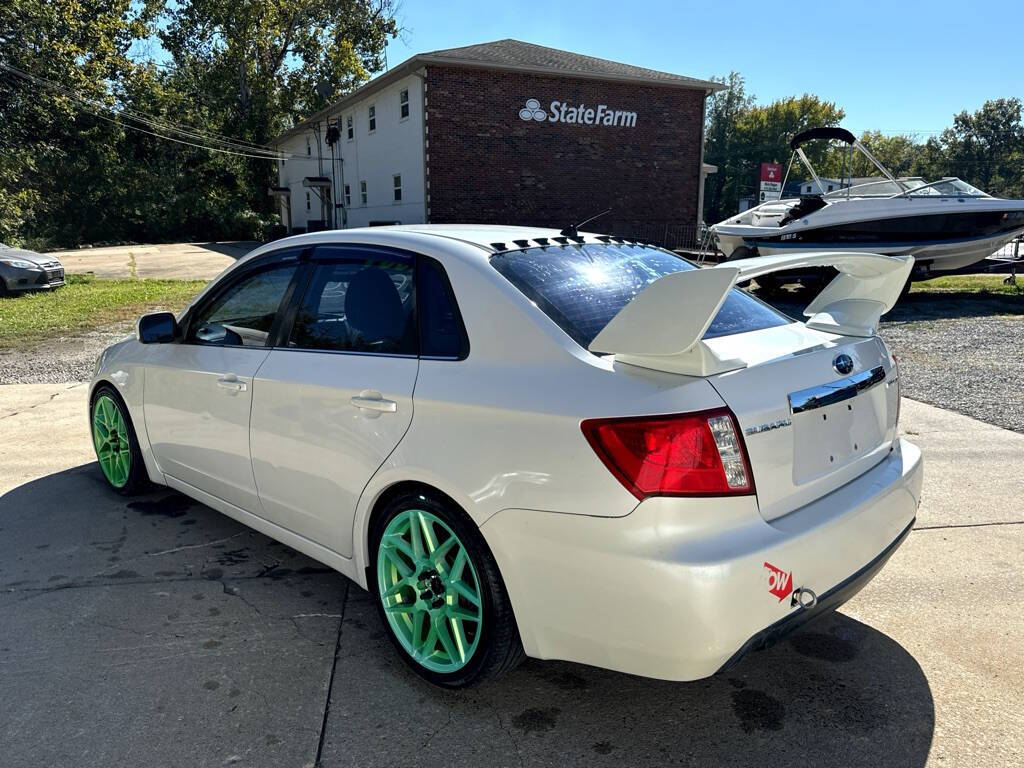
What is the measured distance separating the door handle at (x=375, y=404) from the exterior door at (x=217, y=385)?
79 cm

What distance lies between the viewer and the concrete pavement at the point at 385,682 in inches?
94.0

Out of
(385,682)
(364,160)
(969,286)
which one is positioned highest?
(364,160)

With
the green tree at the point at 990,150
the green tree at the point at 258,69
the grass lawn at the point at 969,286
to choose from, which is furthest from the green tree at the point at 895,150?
the grass lawn at the point at 969,286

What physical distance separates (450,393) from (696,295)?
0.86m

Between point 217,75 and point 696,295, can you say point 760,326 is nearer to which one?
point 696,295

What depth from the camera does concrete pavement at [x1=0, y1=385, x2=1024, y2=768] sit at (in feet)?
7.84

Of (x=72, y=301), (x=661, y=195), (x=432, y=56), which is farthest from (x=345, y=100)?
(x=72, y=301)

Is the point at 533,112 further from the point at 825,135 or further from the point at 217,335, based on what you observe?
the point at 217,335

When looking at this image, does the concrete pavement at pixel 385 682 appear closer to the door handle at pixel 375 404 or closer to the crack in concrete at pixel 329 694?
the crack in concrete at pixel 329 694

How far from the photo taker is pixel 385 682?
276 cm

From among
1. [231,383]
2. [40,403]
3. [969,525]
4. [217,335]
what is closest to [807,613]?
[969,525]

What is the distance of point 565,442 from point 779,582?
29.3 inches

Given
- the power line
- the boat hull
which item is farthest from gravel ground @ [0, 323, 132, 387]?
the power line

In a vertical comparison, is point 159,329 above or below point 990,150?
below
